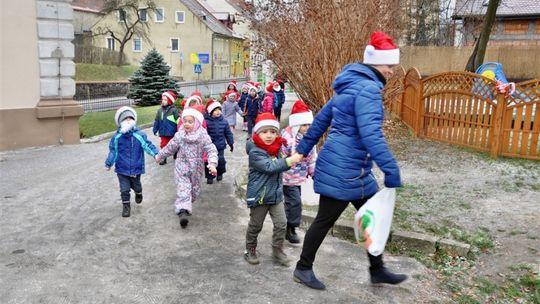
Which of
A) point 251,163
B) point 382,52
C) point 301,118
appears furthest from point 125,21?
point 382,52

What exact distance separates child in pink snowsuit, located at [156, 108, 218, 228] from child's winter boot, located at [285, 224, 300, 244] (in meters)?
1.26

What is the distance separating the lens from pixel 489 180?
7.59 metres

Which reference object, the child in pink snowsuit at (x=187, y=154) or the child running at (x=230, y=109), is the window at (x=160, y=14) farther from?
the child in pink snowsuit at (x=187, y=154)

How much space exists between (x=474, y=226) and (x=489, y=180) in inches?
96.4

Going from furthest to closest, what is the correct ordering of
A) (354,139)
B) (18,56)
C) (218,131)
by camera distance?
(18,56)
(218,131)
(354,139)

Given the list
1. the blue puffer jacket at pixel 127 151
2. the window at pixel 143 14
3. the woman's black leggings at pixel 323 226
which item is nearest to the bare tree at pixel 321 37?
the blue puffer jacket at pixel 127 151

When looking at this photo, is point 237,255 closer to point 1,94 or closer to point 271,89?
point 1,94

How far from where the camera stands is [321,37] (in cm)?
842

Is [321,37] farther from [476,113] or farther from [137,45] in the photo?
[137,45]

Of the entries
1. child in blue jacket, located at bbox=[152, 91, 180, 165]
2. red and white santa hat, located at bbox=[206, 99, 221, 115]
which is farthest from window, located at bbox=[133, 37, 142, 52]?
red and white santa hat, located at bbox=[206, 99, 221, 115]

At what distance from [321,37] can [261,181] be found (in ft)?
16.0

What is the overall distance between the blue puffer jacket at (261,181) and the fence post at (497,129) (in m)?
6.44

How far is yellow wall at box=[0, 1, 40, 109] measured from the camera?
379 inches

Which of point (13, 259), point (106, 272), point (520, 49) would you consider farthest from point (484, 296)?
point (520, 49)
